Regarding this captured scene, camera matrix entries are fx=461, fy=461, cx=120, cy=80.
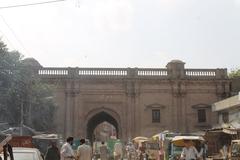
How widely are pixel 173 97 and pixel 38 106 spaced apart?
39.7 feet

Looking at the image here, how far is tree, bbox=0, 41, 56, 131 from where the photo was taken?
24875 millimetres

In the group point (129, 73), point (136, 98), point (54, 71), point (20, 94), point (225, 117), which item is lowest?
point (225, 117)

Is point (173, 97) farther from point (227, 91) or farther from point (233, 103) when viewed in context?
point (233, 103)

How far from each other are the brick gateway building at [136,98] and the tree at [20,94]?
4.19 m

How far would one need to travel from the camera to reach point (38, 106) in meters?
30.8

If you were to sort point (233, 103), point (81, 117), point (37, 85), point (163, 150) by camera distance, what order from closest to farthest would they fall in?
point (163, 150) → point (233, 103) → point (37, 85) → point (81, 117)

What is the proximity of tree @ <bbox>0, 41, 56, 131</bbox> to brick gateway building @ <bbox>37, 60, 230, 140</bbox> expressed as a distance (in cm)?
419

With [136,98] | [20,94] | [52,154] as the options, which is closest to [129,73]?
[136,98]

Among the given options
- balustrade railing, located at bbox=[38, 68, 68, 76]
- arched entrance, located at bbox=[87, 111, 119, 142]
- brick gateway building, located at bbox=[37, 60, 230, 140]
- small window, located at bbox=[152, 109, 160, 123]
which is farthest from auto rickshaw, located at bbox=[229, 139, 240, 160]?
balustrade railing, located at bbox=[38, 68, 68, 76]

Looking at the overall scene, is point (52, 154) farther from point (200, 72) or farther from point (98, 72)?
point (200, 72)

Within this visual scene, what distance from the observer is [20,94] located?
88.8 ft

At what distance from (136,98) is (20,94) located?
42.0 ft

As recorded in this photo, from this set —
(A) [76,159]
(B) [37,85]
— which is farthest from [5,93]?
(A) [76,159]

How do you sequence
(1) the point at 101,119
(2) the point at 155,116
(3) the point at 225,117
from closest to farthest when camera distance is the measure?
→ (3) the point at 225,117, (2) the point at 155,116, (1) the point at 101,119
